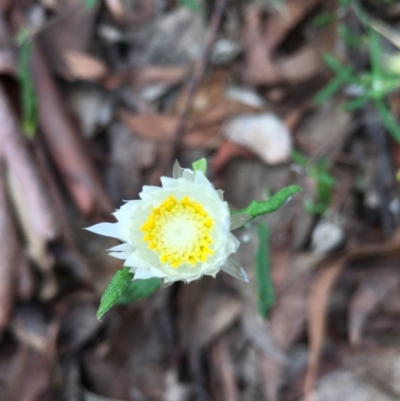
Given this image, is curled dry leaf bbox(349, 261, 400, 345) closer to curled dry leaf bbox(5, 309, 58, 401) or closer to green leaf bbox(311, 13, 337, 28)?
green leaf bbox(311, 13, 337, 28)

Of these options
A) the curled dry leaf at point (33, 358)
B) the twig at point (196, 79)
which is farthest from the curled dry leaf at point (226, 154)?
the curled dry leaf at point (33, 358)

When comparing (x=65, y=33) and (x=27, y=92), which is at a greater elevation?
(x=65, y=33)

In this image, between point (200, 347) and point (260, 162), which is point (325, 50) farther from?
point (200, 347)

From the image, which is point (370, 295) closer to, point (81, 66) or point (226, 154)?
point (226, 154)

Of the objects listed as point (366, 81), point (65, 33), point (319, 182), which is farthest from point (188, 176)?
point (65, 33)

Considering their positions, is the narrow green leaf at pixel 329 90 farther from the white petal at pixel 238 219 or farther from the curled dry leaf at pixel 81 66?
the white petal at pixel 238 219

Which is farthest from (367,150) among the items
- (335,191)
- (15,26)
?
(15,26)
